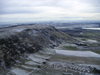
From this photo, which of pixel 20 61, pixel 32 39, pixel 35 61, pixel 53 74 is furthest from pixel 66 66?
pixel 32 39

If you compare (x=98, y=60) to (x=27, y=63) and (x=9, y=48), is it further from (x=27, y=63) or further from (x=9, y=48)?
(x=9, y=48)

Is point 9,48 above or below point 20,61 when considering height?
above

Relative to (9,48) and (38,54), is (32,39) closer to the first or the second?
(38,54)

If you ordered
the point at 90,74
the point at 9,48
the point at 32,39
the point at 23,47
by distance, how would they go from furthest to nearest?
the point at 32,39
the point at 23,47
the point at 9,48
the point at 90,74

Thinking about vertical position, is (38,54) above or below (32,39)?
below

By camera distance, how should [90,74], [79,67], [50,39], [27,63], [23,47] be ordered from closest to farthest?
[90,74] < [79,67] < [27,63] < [23,47] < [50,39]

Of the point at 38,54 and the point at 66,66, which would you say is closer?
the point at 66,66

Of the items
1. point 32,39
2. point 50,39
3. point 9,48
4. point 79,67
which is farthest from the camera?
point 50,39

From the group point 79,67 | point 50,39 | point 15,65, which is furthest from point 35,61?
point 50,39

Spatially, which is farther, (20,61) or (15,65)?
(20,61)
